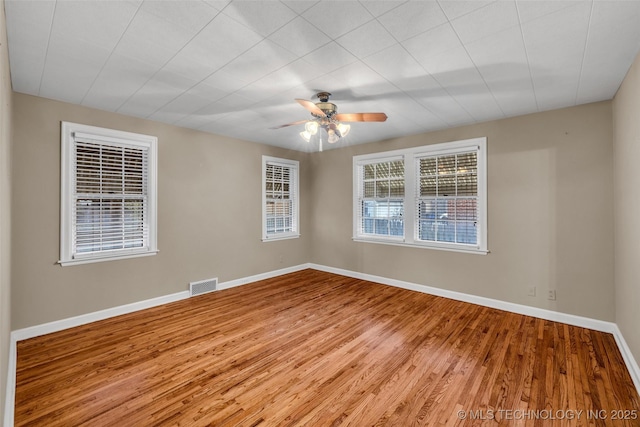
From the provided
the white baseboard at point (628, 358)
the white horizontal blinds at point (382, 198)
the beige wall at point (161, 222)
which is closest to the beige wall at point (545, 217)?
the white baseboard at point (628, 358)

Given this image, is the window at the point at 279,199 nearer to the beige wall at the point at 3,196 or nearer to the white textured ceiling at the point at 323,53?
the white textured ceiling at the point at 323,53

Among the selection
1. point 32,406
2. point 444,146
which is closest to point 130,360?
point 32,406

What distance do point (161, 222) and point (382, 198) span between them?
3.58 m

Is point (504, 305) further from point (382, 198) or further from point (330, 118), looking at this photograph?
point (330, 118)

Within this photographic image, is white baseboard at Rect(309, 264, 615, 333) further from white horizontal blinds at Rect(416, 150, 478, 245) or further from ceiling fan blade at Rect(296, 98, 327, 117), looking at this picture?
ceiling fan blade at Rect(296, 98, 327, 117)

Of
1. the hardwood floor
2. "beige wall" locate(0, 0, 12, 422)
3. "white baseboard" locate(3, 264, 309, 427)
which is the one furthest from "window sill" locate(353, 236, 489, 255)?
"beige wall" locate(0, 0, 12, 422)

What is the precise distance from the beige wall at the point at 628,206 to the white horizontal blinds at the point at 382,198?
2.57 metres

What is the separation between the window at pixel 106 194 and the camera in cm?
328

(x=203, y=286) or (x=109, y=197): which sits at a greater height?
(x=109, y=197)

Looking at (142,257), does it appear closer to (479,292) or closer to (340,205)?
(340,205)

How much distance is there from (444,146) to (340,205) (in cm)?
221

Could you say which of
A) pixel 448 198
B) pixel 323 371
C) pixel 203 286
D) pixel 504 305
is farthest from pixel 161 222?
pixel 504 305

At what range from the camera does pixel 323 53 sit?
220 cm

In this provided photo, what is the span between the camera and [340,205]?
18.7 feet
